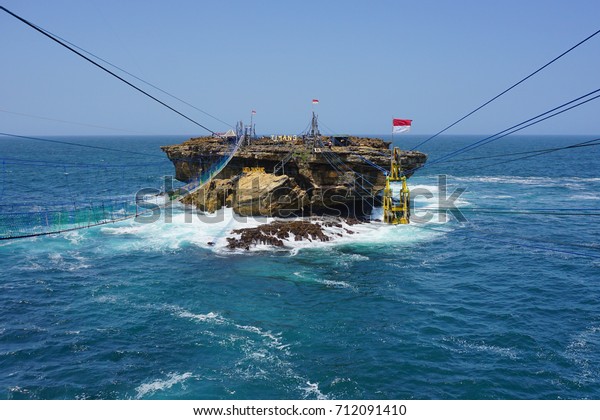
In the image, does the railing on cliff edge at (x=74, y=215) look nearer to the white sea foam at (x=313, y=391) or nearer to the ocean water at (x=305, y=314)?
the ocean water at (x=305, y=314)

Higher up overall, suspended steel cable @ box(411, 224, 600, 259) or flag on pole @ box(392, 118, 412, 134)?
flag on pole @ box(392, 118, 412, 134)

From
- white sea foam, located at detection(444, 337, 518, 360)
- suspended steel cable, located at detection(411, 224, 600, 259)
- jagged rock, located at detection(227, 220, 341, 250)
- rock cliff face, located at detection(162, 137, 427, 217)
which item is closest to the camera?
white sea foam, located at detection(444, 337, 518, 360)

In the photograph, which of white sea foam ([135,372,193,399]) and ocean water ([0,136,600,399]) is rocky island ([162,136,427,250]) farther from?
white sea foam ([135,372,193,399])

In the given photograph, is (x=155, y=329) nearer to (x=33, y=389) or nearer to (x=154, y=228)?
(x=33, y=389)

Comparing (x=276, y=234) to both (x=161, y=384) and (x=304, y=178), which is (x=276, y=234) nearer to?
(x=304, y=178)

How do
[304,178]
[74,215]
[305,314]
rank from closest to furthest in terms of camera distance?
[305,314]
[304,178]
[74,215]

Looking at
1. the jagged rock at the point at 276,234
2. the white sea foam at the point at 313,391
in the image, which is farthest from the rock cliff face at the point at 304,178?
the white sea foam at the point at 313,391

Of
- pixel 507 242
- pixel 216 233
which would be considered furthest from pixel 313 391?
pixel 507 242

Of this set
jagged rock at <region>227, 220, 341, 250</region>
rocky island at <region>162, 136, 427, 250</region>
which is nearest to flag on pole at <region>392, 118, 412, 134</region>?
rocky island at <region>162, 136, 427, 250</region>
